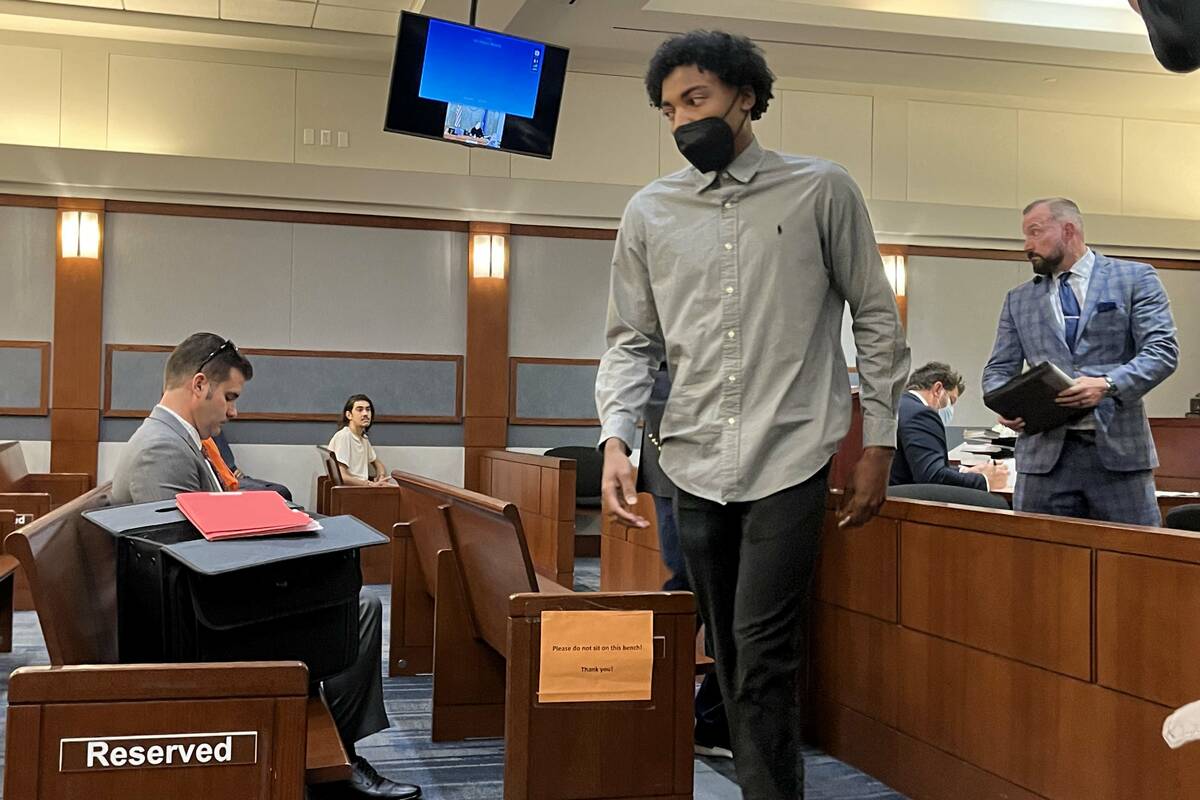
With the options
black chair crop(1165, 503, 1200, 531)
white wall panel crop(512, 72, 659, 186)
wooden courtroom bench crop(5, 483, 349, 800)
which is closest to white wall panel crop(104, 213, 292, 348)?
white wall panel crop(512, 72, 659, 186)

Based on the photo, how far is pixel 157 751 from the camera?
1.45m

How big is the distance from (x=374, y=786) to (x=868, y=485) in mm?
1541

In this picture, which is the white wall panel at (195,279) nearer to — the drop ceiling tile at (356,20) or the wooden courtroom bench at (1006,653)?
the drop ceiling tile at (356,20)

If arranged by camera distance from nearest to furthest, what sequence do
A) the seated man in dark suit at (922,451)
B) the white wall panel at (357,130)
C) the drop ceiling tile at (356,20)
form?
the seated man in dark suit at (922,451)
the drop ceiling tile at (356,20)
the white wall panel at (357,130)

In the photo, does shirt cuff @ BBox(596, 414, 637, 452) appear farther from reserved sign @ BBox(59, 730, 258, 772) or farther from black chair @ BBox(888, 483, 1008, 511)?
black chair @ BBox(888, 483, 1008, 511)

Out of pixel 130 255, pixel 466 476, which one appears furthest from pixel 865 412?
pixel 130 255

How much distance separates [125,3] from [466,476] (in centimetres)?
394

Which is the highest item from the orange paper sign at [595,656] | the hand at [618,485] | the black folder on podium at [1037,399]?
the black folder on podium at [1037,399]

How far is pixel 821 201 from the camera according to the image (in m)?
1.95

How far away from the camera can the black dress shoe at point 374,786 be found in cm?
277

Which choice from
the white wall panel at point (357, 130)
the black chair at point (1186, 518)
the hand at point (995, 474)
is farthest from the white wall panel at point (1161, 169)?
the black chair at point (1186, 518)

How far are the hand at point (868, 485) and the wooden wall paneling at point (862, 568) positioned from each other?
0.98 metres

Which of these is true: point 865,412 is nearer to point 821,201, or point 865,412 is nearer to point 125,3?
point 821,201

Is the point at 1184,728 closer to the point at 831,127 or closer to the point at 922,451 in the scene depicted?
the point at 922,451
